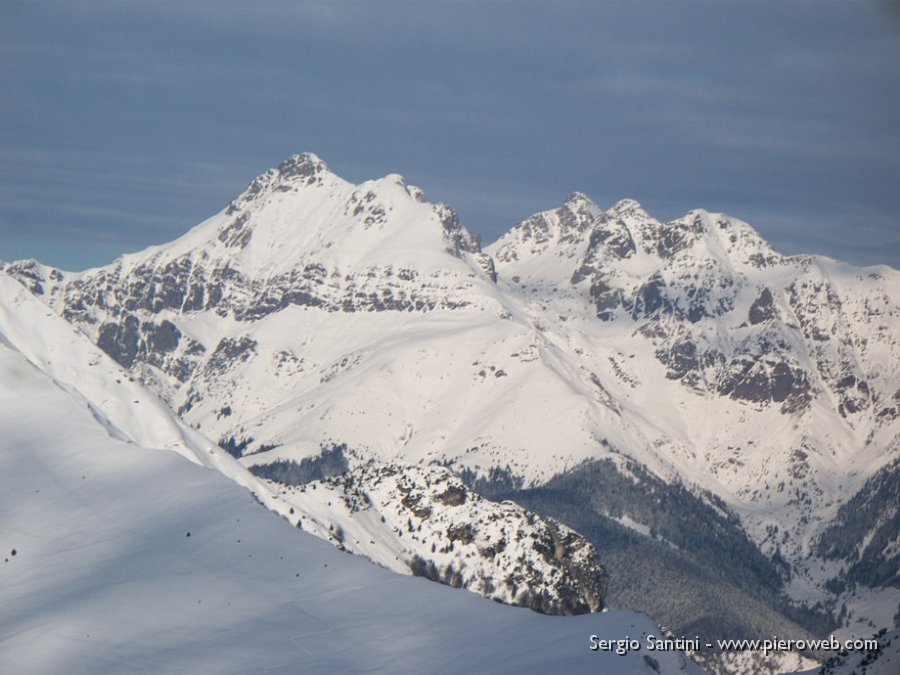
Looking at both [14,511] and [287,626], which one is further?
[14,511]

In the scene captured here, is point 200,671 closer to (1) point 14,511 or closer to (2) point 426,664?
(2) point 426,664

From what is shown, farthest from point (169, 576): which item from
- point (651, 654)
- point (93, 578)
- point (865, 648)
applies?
point (865, 648)

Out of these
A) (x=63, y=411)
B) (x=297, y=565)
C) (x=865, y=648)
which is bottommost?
(x=865, y=648)

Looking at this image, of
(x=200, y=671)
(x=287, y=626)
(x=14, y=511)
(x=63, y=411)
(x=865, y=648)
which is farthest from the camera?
(x=63, y=411)
